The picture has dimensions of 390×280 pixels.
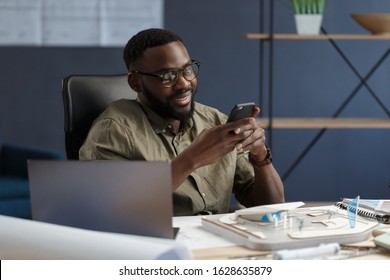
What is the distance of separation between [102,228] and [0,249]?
23 cm

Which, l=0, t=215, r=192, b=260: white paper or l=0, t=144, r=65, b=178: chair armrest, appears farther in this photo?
l=0, t=144, r=65, b=178: chair armrest

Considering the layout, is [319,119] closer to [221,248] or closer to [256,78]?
[256,78]

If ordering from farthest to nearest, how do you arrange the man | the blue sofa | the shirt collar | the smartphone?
the blue sofa
the shirt collar
the man
the smartphone

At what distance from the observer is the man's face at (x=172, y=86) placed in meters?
1.95

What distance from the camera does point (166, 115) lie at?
6.62ft

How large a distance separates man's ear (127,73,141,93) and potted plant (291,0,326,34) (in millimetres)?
1937

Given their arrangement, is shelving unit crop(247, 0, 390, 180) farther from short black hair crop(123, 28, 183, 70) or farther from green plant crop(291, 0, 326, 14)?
short black hair crop(123, 28, 183, 70)

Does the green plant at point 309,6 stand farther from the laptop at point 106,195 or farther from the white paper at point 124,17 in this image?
the laptop at point 106,195

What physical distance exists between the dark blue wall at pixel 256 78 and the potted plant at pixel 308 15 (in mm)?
633

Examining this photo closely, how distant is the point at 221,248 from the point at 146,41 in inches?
30.5

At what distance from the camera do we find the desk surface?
4.41ft

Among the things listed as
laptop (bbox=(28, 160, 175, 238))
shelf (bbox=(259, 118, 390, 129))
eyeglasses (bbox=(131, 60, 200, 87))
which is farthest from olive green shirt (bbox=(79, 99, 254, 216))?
shelf (bbox=(259, 118, 390, 129))

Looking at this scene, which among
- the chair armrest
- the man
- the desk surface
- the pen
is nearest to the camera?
the pen

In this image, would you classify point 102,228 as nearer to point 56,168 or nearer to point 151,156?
point 56,168
